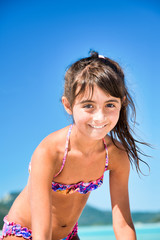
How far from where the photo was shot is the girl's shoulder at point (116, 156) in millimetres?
2479

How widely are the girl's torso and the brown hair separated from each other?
169 mm

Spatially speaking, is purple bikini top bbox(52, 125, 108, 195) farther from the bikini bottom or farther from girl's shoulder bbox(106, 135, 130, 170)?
the bikini bottom

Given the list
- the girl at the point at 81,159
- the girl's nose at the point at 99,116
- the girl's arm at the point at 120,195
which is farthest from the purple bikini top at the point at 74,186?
the girl's nose at the point at 99,116

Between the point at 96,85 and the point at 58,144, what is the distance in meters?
0.50

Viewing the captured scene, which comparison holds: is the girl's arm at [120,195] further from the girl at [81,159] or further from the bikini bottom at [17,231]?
the bikini bottom at [17,231]

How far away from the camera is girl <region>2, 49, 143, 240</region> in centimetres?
205

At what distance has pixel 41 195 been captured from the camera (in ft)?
6.75

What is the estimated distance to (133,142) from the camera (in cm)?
250

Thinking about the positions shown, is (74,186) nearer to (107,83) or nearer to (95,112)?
(95,112)

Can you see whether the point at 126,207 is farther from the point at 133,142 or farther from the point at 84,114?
the point at 84,114

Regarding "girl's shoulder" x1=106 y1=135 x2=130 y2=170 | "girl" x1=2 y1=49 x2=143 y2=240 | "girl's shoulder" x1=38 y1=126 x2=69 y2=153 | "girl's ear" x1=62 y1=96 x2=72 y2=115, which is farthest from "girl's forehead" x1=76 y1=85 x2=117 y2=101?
"girl's shoulder" x1=106 y1=135 x2=130 y2=170

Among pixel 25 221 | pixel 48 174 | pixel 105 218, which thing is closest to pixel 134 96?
pixel 48 174

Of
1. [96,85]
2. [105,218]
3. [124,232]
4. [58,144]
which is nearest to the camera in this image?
[96,85]

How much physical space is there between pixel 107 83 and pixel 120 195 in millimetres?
925
